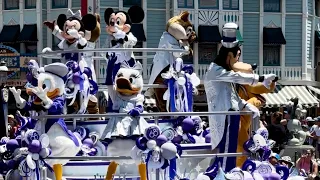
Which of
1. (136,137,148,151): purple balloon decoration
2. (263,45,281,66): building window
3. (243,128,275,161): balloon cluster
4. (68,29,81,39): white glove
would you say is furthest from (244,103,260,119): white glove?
(263,45,281,66): building window

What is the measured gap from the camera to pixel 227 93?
902 centimetres

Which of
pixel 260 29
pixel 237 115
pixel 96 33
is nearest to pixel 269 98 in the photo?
pixel 260 29

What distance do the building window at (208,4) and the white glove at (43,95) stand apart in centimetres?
2910

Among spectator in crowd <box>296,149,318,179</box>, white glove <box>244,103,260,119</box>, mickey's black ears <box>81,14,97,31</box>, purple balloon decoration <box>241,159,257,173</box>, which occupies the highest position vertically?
mickey's black ears <box>81,14,97,31</box>

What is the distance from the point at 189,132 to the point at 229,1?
27232 millimetres

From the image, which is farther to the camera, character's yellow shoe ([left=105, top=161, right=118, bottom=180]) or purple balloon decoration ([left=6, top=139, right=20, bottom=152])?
purple balloon decoration ([left=6, top=139, right=20, bottom=152])

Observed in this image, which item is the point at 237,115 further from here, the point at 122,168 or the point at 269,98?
the point at 269,98

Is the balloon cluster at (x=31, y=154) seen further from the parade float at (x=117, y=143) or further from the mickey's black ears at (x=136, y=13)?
the mickey's black ears at (x=136, y=13)

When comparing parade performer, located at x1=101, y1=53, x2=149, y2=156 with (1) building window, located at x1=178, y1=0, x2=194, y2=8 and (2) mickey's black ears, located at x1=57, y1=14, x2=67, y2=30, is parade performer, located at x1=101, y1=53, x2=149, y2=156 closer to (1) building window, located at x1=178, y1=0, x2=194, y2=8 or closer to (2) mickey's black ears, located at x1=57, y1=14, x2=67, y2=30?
(2) mickey's black ears, located at x1=57, y1=14, x2=67, y2=30

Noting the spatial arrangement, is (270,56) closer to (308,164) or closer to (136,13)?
(308,164)

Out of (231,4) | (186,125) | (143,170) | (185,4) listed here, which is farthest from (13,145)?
(231,4)

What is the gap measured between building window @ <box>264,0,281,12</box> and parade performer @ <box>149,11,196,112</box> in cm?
2736

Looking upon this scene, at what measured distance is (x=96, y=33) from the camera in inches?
488

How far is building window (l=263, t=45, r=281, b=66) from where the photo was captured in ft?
126
